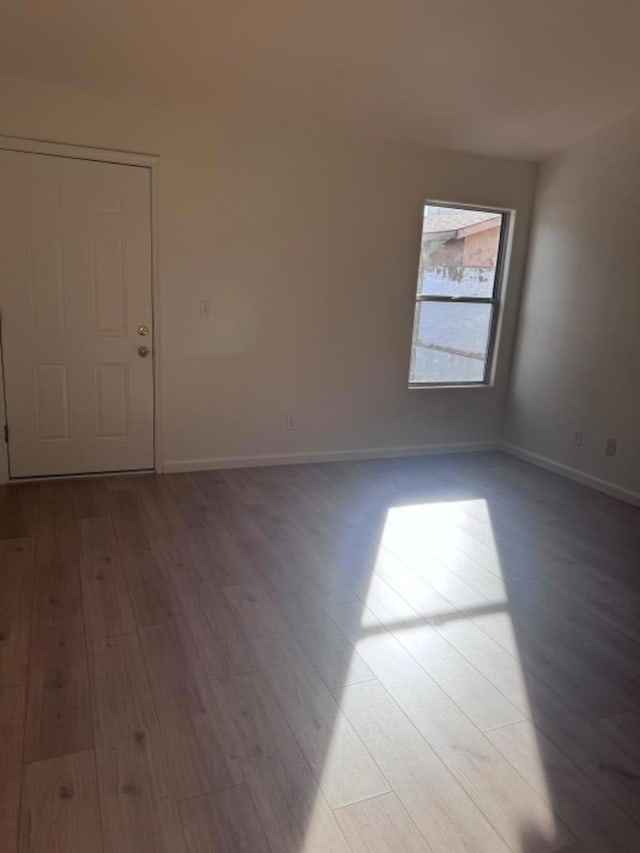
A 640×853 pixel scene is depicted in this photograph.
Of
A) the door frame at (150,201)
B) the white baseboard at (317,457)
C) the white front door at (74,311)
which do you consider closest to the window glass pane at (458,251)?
the white baseboard at (317,457)

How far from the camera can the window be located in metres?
4.74

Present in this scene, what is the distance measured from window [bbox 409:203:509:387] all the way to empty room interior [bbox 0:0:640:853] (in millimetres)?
31

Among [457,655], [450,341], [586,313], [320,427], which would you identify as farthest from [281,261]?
[457,655]

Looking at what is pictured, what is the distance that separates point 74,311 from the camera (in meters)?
3.80

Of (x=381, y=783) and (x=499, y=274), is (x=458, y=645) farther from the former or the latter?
(x=499, y=274)

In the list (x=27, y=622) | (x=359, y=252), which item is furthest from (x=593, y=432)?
(x=27, y=622)

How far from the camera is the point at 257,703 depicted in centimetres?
194

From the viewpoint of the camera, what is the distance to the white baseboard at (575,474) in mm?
4176

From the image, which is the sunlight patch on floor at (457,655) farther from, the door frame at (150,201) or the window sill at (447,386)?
the door frame at (150,201)

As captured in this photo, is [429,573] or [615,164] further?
[615,164]

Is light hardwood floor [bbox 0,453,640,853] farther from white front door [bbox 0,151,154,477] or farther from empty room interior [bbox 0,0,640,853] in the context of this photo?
white front door [bbox 0,151,154,477]

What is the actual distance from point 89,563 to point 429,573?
1.68 m

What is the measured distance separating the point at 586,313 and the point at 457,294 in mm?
1023

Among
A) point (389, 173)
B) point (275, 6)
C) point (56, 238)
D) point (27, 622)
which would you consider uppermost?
point (275, 6)
